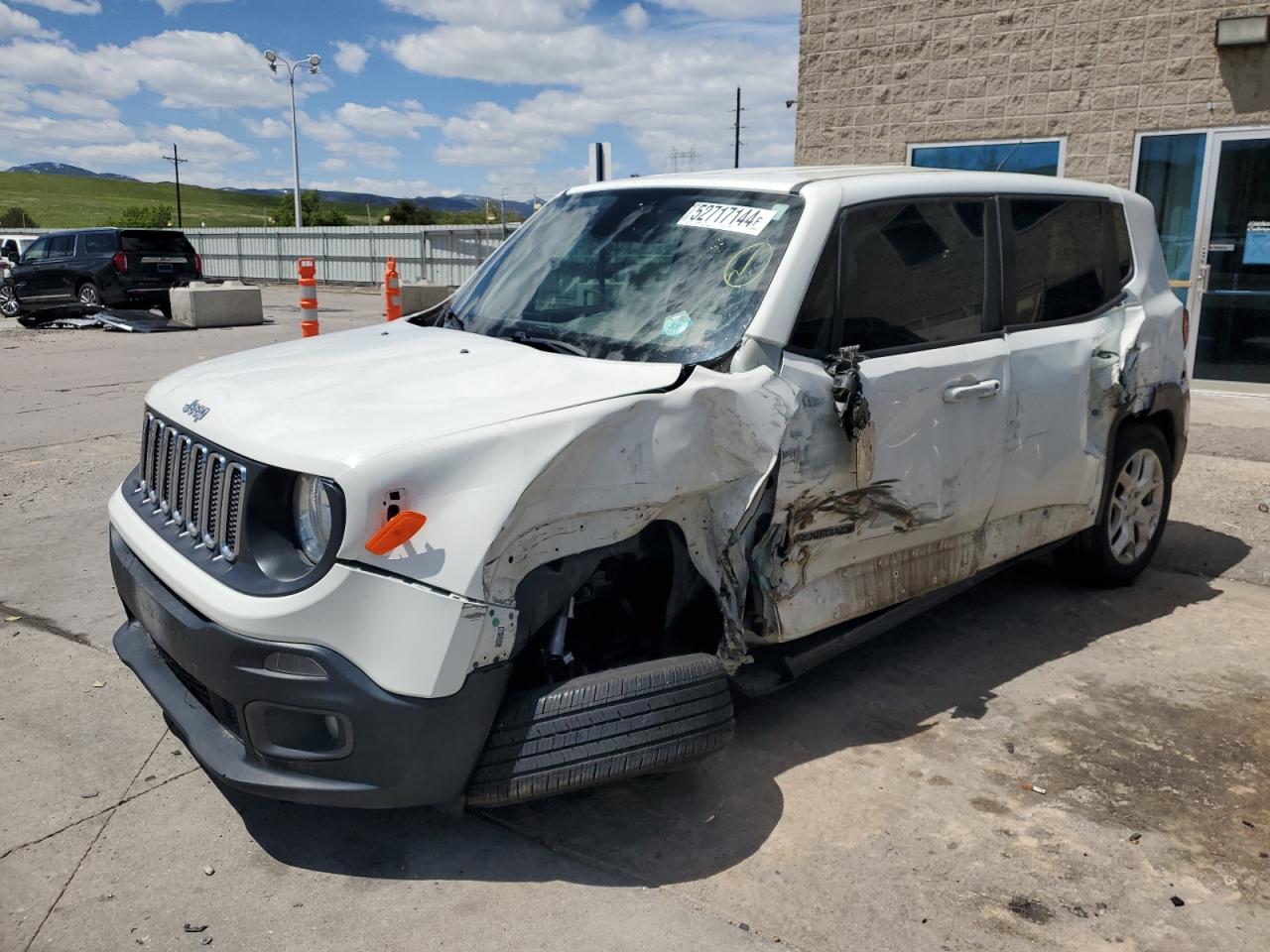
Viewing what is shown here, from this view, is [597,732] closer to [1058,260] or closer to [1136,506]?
[1058,260]

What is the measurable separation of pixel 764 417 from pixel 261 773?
172 cm

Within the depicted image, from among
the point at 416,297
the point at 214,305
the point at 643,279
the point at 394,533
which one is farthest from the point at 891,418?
the point at 416,297

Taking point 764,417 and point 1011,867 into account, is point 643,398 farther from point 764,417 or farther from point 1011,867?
point 1011,867

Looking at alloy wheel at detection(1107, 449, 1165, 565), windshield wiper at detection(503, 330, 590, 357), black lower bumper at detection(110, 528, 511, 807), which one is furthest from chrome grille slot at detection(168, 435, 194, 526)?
alloy wheel at detection(1107, 449, 1165, 565)

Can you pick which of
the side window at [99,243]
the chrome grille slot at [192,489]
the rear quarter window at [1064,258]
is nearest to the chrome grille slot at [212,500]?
the chrome grille slot at [192,489]

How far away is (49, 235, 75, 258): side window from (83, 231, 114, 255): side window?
366mm

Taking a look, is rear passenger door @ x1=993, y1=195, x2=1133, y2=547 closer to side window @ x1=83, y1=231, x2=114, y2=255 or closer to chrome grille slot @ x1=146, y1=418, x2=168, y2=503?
chrome grille slot @ x1=146, y1=418, x2=168, y2=503

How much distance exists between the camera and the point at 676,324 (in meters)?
3.46

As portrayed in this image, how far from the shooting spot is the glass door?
10008mm

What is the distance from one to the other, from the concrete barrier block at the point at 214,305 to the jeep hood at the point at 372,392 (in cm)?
1590

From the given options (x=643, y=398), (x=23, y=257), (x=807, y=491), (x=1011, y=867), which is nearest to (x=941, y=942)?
(x=1011, y=867)

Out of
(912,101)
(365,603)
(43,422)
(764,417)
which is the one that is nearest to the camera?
(365,603)

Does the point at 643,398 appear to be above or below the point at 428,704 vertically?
above

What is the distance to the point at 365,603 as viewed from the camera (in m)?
2.59
